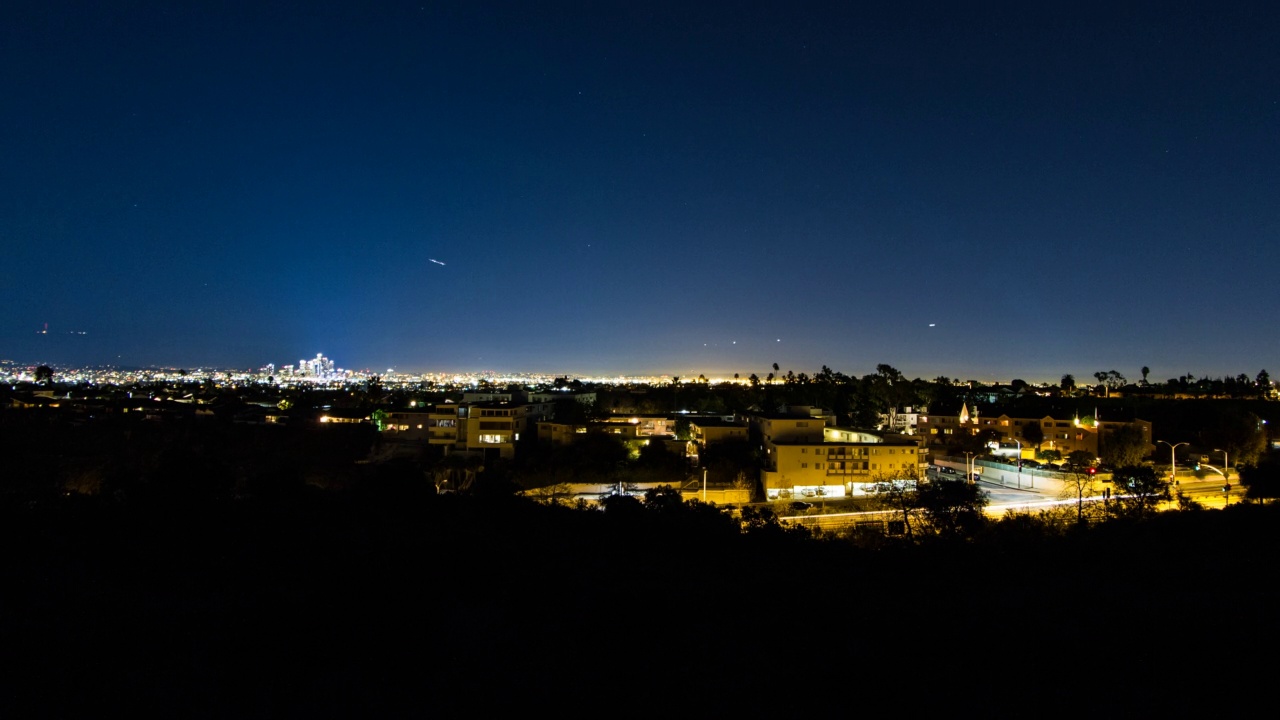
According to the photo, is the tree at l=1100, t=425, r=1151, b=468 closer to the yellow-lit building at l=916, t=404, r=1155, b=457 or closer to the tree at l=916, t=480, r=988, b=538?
the yellow-lit building at l=916, t=404, r=1155, b=457

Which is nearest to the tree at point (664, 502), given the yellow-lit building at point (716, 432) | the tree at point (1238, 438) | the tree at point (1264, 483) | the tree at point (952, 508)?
the tree at point (952, 508)

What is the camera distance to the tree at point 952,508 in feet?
45.7

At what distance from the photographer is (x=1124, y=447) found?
2967 centimetres

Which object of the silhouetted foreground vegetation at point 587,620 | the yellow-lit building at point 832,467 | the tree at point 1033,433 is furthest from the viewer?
the tree at point 1033,433

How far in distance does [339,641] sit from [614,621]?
247 cm

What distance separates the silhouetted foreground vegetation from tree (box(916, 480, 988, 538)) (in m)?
2.46

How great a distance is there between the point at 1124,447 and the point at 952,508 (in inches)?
820

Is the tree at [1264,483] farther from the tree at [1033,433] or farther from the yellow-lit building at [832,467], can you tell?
the tree at [1033,433]

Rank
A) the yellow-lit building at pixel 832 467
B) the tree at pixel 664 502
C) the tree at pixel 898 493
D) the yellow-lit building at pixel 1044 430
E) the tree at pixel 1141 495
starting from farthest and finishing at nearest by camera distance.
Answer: the yellow-lit building at pixel 1044 430, the yellow-lit building at pixel 832 467, the tree at pixel 898 493, the tree at pixel 1141 495, the tree at pixel 664 502

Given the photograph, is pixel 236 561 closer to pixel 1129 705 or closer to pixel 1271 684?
pixel 1129 705

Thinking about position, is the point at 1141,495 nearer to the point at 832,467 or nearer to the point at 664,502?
the point at 832,467

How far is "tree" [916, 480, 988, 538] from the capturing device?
1393 cm

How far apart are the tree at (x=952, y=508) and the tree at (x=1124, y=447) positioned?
17.4m

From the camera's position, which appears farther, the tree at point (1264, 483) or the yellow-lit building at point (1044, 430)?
the yellow-lit building at point (1044, 430)
